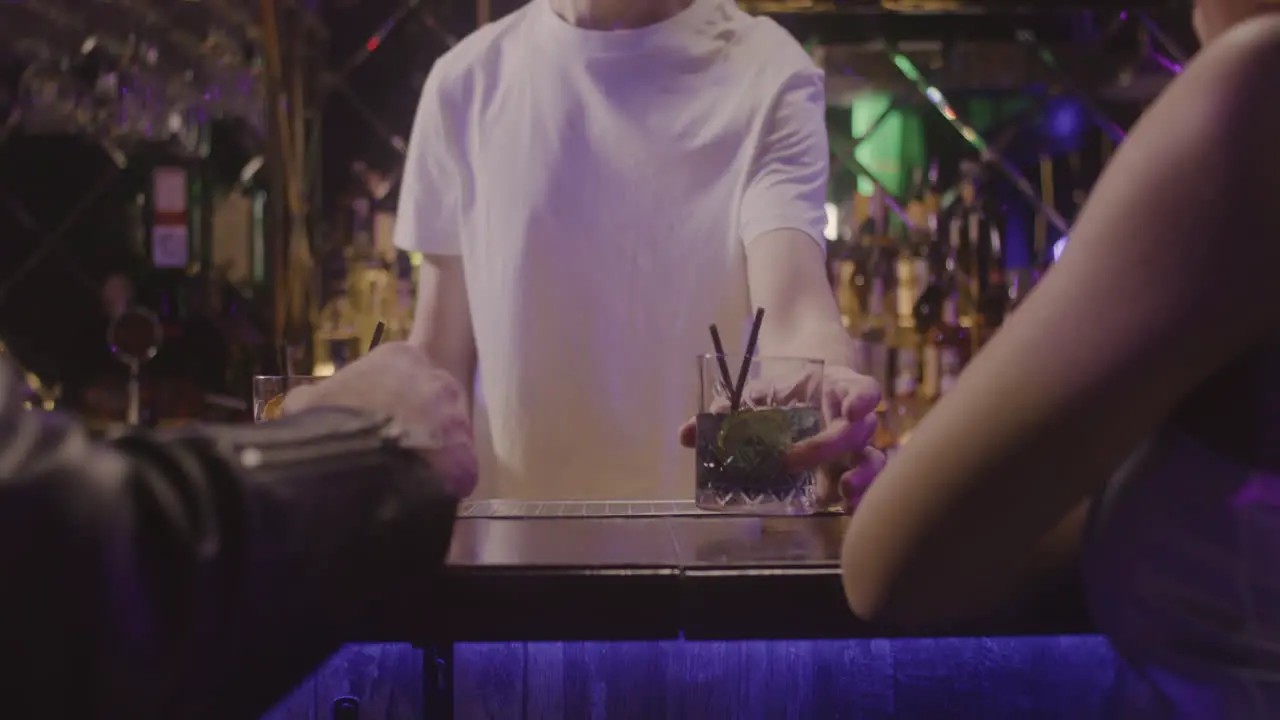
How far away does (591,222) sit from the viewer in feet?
5.84

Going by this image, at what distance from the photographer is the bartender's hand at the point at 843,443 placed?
1032 mm

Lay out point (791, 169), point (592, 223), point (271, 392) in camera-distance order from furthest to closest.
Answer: point (592, 223)
point (791, 169)
point (271, 392)

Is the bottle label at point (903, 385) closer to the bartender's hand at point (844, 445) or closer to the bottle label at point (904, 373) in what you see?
the bottle label at point (904, 373)

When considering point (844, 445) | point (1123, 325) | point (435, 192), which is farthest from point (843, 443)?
point (435, 192)

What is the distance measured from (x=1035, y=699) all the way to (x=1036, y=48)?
215 cm

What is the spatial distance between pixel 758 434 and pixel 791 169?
Result: 73cm

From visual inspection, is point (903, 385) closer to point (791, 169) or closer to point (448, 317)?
point (791, 169)

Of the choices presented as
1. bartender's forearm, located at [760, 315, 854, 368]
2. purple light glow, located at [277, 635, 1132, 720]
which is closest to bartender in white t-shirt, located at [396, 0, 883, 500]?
bartender's forearm, located at [760, 315, 854, 368]

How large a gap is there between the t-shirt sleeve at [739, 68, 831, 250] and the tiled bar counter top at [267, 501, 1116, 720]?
2.39ft

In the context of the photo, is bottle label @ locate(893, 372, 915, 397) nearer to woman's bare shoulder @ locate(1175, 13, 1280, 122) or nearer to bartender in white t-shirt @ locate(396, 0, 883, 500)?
bartender in white t-shirt @ locate(396, 0, 883, 500)

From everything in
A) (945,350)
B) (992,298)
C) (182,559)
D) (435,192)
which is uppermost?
(435,192)

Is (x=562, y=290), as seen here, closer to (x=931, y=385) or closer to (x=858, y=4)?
(x=931, y=385)

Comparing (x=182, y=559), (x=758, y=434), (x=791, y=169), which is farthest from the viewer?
(x=791, y=169)

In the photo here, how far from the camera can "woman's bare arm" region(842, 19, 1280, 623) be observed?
19.9 inches
